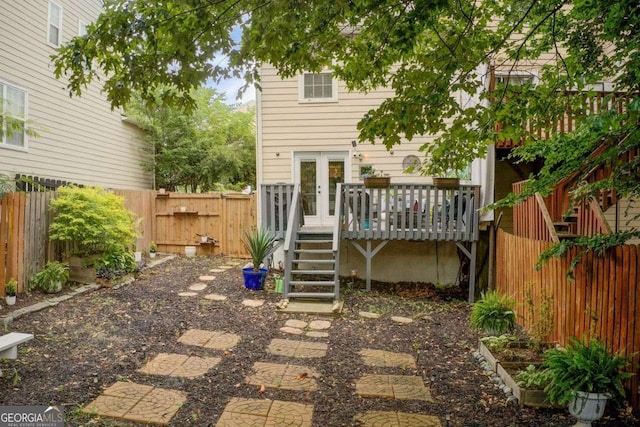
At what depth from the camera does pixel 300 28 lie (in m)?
3.68

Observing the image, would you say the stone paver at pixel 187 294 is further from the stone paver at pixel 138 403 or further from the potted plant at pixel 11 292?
the stone paver at pixel 138 403

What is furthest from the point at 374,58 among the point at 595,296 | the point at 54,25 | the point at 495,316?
the point at 54,25

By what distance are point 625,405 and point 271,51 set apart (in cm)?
410

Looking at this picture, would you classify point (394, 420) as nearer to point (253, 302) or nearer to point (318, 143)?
point (253, 302)

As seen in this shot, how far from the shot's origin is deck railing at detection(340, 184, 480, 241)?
7.93 m

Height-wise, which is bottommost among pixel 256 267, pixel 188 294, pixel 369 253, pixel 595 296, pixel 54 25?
pixel 188 294

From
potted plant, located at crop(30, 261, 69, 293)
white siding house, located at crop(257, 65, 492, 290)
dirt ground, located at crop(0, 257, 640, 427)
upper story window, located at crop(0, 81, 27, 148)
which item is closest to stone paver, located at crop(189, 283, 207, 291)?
dirt ground, located at crop(0, 257, 640, 427)

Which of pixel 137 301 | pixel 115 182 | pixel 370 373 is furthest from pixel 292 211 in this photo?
pixel 115 182

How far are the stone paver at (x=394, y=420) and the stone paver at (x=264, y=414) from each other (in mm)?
426

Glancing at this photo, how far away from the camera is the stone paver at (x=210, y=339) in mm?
4890

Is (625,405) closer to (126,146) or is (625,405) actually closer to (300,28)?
(300,28)

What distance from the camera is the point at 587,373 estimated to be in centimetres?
315

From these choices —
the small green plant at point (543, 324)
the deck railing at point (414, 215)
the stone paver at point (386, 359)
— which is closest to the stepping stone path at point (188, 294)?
the deck railing at point (414, 215)

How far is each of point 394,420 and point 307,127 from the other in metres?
7.73
